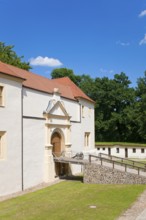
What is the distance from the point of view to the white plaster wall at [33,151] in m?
20.5

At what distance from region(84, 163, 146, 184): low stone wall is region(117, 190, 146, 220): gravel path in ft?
15.5

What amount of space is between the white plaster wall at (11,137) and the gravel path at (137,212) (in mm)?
8271

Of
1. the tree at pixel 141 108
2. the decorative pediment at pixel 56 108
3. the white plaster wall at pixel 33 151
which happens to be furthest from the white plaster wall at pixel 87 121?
the tree at pixel 141 108

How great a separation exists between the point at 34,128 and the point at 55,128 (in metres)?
3.29

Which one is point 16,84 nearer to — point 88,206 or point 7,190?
point 7,190

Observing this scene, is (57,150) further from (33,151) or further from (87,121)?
(87,121)

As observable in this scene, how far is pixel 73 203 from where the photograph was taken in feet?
52.1

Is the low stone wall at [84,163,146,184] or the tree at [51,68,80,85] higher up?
the tree at [51,68,80,85]

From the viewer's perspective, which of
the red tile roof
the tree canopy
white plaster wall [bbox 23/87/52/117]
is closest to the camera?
the red tile roof

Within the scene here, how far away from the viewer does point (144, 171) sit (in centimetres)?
2177

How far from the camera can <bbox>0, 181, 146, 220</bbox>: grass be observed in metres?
13.3

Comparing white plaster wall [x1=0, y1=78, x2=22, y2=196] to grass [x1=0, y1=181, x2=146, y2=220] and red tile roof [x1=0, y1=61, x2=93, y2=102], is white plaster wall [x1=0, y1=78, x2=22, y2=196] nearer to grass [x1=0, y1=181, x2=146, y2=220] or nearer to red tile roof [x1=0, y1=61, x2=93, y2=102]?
red tile roof [x1=0, y1=61, x2=93, y2=102]

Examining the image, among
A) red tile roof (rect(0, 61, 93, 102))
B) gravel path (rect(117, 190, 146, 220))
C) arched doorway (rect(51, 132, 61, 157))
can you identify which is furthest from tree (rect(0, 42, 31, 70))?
gravel path (rect(117, 190, 146, 220))

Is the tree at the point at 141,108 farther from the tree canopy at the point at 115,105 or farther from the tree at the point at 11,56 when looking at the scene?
the tree at the point at 11,56
